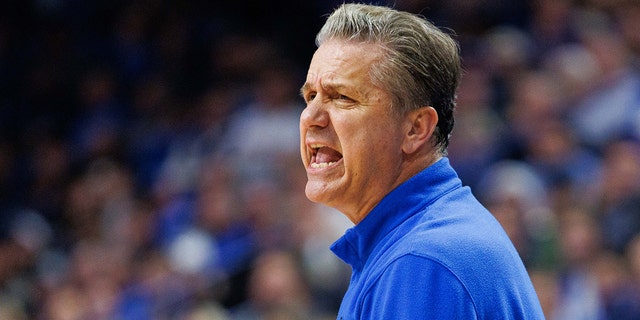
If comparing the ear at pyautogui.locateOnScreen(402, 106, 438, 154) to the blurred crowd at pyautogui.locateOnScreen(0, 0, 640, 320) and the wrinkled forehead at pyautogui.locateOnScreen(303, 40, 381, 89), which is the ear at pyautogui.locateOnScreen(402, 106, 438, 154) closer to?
the wrinkled forehead at pyautogui.locateOnScreen(303, 40, 381, 89)

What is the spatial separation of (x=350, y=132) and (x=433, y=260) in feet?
1.43

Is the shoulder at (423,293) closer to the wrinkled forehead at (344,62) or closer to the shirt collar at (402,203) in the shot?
the shirt collar at (402,203)

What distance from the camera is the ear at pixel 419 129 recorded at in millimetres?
2166

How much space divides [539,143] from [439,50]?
3.35 metres

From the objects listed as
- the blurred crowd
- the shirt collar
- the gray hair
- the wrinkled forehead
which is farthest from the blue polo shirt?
the blurred crowd

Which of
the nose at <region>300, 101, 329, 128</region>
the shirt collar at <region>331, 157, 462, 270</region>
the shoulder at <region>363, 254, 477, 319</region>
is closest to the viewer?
the shoulder at <region>363, 254, 477, 319</region>

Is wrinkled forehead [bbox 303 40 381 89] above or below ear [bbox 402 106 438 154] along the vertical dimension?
above

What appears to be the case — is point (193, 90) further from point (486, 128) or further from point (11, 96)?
point (486, 128)

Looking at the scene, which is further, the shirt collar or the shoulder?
the shirt collar

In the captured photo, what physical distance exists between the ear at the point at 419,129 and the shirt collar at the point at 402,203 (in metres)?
0.06

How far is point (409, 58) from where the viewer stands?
2.14 metres

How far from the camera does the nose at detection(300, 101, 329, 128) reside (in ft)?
7.29

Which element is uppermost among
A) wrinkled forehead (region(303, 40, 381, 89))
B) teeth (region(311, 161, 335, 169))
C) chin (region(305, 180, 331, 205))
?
wrinkled forehead (region(303, 40, 381, 89))

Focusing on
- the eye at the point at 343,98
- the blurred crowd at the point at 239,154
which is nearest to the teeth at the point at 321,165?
the eye at the point at 343,98
